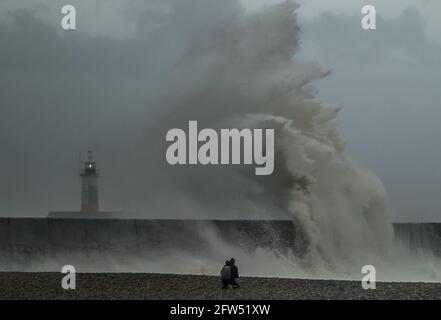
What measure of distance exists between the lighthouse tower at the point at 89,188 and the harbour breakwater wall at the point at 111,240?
1552 centimetres

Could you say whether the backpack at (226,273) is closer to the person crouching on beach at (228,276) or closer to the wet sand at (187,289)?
the person crouching on beach at (228,276)

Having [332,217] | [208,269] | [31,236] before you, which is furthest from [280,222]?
[31,236]

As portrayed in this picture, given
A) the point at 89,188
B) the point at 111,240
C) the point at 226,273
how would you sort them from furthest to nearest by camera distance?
the point at 89,188 → the point at 111,240 → the point at 226,273

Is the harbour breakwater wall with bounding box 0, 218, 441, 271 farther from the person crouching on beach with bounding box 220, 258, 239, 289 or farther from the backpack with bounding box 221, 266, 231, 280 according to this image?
the backpack with bounding box 221, 266, 231, 280

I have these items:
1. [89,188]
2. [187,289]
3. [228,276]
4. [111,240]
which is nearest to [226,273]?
[228,276]

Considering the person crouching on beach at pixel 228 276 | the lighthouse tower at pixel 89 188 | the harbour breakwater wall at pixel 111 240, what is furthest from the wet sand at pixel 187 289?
the lighthouse tower at pixel 89 188

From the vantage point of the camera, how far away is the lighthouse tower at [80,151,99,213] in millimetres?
35625

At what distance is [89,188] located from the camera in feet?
117

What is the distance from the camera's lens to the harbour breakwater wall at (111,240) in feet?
62.1

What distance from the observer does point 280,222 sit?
823 inches

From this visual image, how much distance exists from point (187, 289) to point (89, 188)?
23.3 metres

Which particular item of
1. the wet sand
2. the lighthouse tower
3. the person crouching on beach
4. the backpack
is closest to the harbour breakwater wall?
the wet sand

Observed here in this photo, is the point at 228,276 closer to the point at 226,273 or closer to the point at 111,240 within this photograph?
the point at 226,273

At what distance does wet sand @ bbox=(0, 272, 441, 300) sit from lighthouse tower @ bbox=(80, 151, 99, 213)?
20.8 meters
